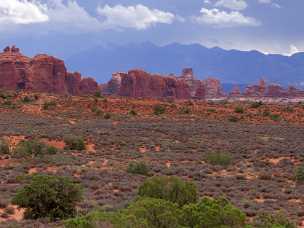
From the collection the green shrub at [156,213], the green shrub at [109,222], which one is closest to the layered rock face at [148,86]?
the green shrub at [156,213]

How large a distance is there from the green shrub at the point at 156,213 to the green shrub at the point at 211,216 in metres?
0.21

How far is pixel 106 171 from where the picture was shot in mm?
20969

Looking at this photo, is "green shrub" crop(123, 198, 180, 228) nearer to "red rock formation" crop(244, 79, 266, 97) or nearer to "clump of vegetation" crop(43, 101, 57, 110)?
"clump of vegetation" crop(43, 101, 57, 110)

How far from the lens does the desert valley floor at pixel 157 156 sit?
16516mm

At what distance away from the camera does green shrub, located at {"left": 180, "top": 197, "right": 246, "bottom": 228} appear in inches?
326

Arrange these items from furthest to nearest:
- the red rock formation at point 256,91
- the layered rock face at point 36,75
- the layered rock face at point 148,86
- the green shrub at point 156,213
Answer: the red rock formation at point 256,91, the layered rock face at point 148,86, the layered rock face at point 36,75, the green shrub at point 156,213

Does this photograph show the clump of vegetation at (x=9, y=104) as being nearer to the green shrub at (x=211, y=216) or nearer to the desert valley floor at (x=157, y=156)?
the desert valley floor at (x=157, y=156)

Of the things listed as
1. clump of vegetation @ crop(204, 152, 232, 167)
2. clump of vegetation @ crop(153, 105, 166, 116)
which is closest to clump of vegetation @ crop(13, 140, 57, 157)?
clump of vegetation @ crop(204, 152, 232, 167)

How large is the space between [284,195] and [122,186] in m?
5.51

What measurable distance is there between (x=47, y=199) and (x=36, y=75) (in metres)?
76.9

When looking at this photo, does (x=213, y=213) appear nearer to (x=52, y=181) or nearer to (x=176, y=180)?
(x=176, y=180)

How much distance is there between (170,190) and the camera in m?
12.7

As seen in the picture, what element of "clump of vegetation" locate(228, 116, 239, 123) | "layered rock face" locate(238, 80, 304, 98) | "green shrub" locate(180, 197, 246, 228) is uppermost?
"layered rock face" locate(238, 80, 304, 98)

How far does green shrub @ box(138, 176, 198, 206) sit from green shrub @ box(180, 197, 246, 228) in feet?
12.2
